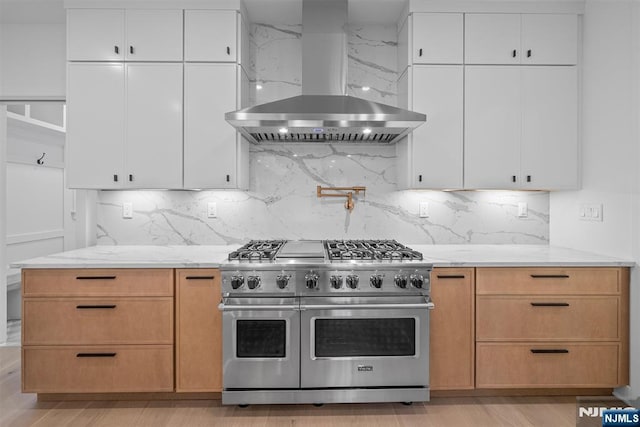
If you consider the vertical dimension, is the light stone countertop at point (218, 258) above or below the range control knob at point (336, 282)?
above

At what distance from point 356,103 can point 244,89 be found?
0.91m

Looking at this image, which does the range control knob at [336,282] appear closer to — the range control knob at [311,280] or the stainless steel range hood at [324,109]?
the range control knob at [311,280]

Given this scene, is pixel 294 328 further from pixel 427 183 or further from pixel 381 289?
pixel 427 183

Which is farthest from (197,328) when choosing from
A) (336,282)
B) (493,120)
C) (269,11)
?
(493,120)

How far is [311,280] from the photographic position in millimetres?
2316

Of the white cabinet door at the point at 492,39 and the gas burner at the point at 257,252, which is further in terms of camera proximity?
the white cabinet door at the point at 492,39

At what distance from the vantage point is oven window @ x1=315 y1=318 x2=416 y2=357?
2.36m

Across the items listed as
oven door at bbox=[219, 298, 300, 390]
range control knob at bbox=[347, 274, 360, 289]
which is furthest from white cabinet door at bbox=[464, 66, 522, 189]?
oven door at bbox=[219, 298, 300, 390]

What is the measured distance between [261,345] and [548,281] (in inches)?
70.9

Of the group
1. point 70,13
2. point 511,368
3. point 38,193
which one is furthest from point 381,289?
point 38,193

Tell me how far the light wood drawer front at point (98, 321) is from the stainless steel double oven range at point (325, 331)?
43cm

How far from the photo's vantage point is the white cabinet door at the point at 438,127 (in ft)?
9.35

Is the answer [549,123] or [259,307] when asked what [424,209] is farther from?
[259,307]

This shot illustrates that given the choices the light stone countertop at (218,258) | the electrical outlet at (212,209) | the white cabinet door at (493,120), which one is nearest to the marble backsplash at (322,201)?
the electrical outlet at (212,209)
